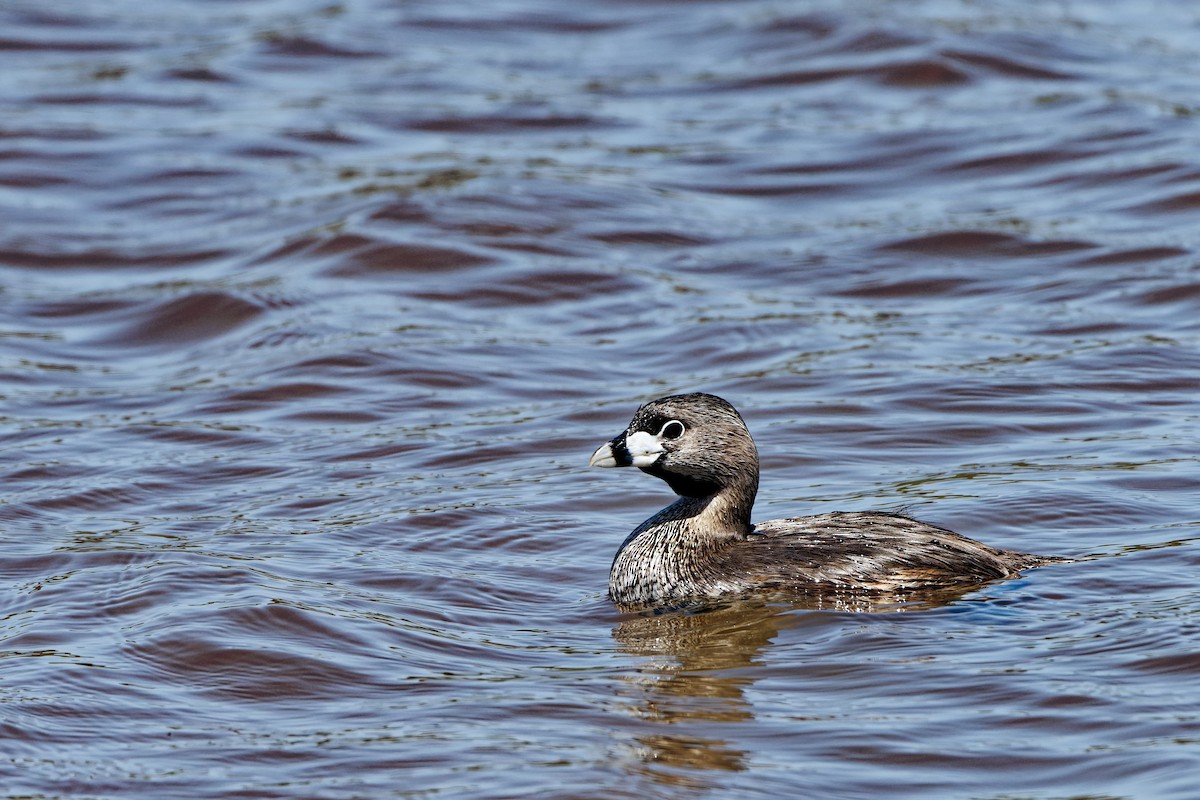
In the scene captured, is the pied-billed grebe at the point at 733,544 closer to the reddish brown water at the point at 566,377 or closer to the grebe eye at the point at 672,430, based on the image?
A: the grebe eye at the point at 672,430

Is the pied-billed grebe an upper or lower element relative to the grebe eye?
lower

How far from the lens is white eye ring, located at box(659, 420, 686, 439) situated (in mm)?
8258

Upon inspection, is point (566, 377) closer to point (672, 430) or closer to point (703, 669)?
point (672, 430)

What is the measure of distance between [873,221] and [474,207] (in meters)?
3.24

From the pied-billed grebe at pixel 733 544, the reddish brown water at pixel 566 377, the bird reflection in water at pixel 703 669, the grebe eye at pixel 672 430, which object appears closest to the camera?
the bird reflection in water at pixel 703 669

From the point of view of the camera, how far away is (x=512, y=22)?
73.5 feet

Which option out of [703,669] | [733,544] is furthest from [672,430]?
[703,669]

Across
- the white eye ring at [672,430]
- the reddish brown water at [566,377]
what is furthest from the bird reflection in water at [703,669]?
the white eye ring at [672,430]

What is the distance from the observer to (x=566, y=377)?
1191cm

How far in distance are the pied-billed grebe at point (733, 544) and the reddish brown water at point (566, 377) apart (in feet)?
0.54

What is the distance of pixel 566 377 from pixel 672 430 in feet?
12.1

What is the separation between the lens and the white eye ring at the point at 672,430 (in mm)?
8258

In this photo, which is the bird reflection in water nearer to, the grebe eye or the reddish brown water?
the reddish brown water

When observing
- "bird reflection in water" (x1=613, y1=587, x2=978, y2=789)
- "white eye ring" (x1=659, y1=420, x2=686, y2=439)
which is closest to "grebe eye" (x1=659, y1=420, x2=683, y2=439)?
"white eye ring" (x1=659, y1=420, x2=686, y2=439)
